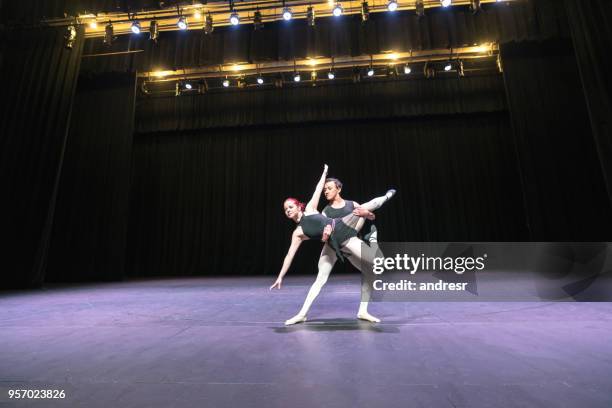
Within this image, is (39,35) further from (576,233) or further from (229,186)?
(576,233)

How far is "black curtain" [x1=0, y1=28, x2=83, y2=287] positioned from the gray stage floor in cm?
499

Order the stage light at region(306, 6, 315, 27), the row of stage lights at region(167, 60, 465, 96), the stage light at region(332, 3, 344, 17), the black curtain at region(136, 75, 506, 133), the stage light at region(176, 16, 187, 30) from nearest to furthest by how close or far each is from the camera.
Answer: the stage light at region(332, 3, 344, 17) < the stage light at region(306, 6, 315, 27) < the stage light at region(176, 16, 187, 30) < the row of stage lights at region(167, 60, 465, 96) < the black curtain at region(136, 75, 506, 133)

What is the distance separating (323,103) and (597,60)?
6.92 meters

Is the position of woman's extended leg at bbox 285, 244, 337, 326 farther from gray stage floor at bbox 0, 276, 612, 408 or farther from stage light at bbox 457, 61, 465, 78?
stage light at bbox 457, 61, 465, 78

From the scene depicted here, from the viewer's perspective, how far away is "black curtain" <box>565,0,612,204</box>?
582 cm

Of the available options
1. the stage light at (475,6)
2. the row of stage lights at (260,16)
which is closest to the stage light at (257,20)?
the row of stage lights at (260,16)

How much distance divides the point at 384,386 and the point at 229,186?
10383mm

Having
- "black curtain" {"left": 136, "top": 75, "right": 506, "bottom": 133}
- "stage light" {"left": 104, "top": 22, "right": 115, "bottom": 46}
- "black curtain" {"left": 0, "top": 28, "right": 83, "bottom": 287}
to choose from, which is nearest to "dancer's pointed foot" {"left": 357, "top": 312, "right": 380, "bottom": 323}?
"black curtain" {"left": 0, "top": 28, "right": 83, "bottom": 287}

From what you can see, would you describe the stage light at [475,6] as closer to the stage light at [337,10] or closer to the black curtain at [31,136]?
the stage light at [337,10]

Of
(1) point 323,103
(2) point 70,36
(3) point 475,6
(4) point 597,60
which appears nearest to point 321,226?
(4) point 597,60

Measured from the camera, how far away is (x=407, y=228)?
410 inches

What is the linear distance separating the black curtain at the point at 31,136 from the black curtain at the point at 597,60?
12.0 metres

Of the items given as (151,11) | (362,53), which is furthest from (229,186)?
(362,53)

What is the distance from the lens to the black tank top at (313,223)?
9.04ft
